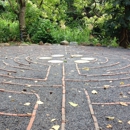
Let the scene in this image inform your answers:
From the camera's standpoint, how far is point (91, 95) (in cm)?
322

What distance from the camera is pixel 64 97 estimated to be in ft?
10.2

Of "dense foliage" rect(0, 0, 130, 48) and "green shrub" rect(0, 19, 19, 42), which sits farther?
"green shrub" rect(0, 19, 19, 42)

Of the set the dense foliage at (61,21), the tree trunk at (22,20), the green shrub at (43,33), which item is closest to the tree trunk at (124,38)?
the dense foliage at (61,21)

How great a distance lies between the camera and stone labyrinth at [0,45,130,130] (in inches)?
95.3

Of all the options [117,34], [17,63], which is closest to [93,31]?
[117,34]

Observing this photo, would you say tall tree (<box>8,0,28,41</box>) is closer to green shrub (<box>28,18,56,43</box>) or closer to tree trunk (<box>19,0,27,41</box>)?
tree trunk (<box>19,0,27,41</box>)

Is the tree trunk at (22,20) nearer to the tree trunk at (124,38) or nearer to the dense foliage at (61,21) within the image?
the dense foliage at (61,21)

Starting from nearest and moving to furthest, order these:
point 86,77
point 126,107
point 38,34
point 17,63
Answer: point 126,107 → point 86,77 → point 17,63 → point 38,34

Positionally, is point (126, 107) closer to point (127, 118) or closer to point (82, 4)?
point (127, 118)

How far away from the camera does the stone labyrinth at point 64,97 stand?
7.95 ft

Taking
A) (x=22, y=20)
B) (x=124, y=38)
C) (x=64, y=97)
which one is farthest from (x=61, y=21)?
(x=64, y=97)

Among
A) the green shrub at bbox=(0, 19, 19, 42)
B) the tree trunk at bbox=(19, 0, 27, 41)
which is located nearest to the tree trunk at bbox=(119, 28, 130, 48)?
the tree trunk at bbox=(19, 0, 27, 41)

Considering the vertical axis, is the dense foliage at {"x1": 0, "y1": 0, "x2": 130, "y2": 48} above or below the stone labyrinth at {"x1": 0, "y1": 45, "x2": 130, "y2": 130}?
above

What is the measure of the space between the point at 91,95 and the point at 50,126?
1.03 meters
